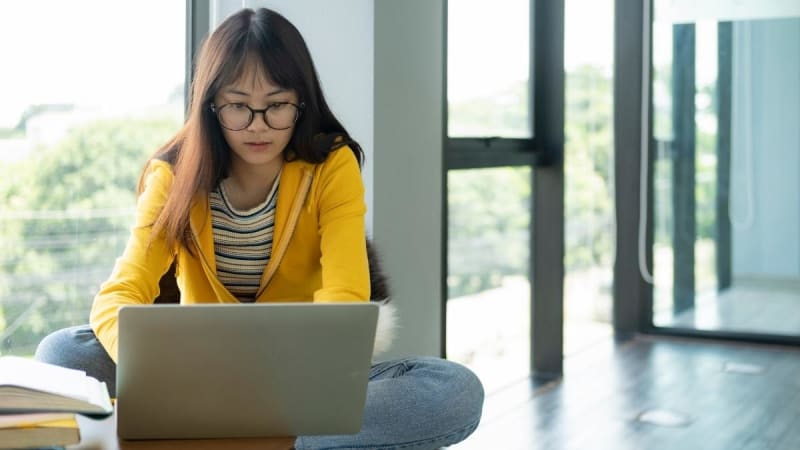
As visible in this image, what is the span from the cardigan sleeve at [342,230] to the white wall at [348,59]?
0.56 meters

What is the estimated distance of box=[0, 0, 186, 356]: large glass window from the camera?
2314 mm

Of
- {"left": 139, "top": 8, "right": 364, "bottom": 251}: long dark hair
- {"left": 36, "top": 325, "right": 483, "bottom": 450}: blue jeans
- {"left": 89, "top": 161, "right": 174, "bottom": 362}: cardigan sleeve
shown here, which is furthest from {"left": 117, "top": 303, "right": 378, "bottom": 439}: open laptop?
{"left": 139, "top": 8, "right": 364, "bottom": 251}: long dark hair

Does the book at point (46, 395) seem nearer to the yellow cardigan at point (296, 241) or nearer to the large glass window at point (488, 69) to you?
the yellow cardigan at point (296, 241)

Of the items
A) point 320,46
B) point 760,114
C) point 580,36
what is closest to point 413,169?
point 320,46

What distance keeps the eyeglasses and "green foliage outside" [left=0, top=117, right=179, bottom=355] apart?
1.99 feet

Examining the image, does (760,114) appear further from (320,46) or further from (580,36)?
(320,46)

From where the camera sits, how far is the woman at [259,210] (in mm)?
1890

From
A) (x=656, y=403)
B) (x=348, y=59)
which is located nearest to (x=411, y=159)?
(x=348, y=59)

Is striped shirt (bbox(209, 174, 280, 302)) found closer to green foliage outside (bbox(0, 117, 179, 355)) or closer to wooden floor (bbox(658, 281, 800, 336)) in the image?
green foliage outside (bbox(0, 117, 179, 355))

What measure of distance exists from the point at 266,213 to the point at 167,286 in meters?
0.28

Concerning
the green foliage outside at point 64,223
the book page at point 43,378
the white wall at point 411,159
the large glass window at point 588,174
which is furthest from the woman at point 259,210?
the large glass window at point 588,174

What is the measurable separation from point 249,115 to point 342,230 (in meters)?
0.27

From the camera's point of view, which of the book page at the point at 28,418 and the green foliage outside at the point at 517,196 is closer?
the book page at the point at 28,418

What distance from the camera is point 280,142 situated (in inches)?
78.2
